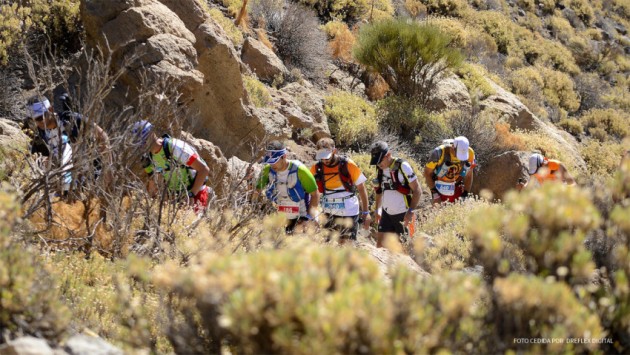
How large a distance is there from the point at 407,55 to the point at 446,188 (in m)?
7.47

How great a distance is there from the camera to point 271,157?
6.13m

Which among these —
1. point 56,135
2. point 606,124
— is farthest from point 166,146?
point 606,124

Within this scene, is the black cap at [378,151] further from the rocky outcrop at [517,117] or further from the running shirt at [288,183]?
the rocky outcrop at [517,117]

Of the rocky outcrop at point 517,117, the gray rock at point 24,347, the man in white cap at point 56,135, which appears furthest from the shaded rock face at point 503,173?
the gray rock at point 24,347

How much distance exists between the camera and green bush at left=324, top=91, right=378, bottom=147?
1267cm

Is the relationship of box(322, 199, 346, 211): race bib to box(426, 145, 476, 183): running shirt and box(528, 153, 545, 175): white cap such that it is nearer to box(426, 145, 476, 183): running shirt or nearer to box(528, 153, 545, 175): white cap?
box(426, 145, 476, 183): running shirt

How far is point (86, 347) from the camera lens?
2.86m

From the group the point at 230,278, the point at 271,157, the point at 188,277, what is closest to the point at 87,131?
the point at 271,157

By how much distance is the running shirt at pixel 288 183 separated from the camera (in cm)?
619

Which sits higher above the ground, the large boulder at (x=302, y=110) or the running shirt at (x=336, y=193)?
the running shirt at (x=336, y=193)

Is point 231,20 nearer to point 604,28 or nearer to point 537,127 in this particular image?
point 537,127

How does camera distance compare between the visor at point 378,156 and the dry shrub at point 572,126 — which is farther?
the dry shrub at point 572,126

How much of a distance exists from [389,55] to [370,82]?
1.11 meters

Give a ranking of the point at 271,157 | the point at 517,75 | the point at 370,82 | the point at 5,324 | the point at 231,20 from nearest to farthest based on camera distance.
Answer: the point at 5,324 → the point at 271,157 → the point at 231,20 → the point at 370,82 → the point at 517,75
